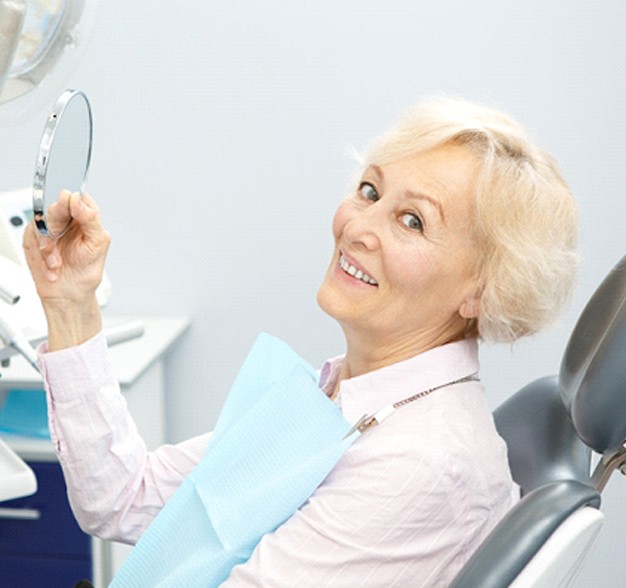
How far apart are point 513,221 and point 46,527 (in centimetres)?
118

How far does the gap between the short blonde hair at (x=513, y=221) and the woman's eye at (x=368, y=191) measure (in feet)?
0.17

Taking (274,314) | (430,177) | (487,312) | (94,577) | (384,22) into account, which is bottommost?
(94,577)

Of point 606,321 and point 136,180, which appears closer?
point 606,321

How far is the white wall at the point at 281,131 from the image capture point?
7.80 ft

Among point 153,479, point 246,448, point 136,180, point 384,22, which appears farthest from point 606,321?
point 136,180

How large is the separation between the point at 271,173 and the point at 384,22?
1.38ft

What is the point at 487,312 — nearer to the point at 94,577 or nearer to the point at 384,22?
the point at 94,577

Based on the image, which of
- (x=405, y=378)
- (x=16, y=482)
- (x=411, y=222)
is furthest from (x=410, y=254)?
(x=16, y=482)

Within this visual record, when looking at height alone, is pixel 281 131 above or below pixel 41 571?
above

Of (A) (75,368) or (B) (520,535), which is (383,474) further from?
(A) (75,368)

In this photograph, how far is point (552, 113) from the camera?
2.40 metres

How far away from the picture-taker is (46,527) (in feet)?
6.48

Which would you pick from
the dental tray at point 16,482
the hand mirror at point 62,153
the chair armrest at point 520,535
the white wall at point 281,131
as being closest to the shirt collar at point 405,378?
the chair armrest at point 520,535

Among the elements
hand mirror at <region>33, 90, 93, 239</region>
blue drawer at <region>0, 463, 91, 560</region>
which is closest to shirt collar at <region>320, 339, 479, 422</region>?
hand mirror at <region>33, 90, 93, 239</region>
